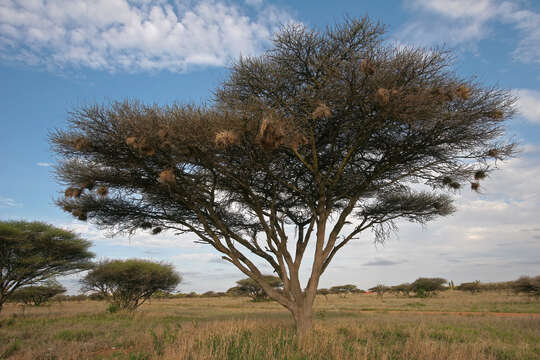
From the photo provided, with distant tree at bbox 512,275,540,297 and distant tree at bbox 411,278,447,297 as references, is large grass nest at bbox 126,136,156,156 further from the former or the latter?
distant tree at bbox 411,278,447,297

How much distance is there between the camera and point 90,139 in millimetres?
8469

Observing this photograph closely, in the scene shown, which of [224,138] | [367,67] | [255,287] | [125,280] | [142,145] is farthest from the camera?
[255,287]

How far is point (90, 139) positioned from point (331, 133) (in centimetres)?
578

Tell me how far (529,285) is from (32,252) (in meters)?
38.5

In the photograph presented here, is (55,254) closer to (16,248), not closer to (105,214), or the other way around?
(16,248)

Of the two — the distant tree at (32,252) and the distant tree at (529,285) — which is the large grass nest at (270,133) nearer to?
the distant tree at (32,252)

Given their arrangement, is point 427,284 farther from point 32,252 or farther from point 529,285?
point 32,252

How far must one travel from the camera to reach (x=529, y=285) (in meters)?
32.1

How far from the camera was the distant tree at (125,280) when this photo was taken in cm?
2389

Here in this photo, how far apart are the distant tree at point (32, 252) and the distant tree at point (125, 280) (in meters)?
3.56

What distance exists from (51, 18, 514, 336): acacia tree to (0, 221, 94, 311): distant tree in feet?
32.8

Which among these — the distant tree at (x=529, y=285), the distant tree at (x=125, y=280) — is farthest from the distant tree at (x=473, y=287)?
the distant tree at (x=125, y=280)

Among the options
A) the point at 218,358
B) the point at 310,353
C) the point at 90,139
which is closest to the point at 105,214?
the point at 90,139

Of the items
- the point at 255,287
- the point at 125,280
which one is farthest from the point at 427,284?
the point at 125,280
